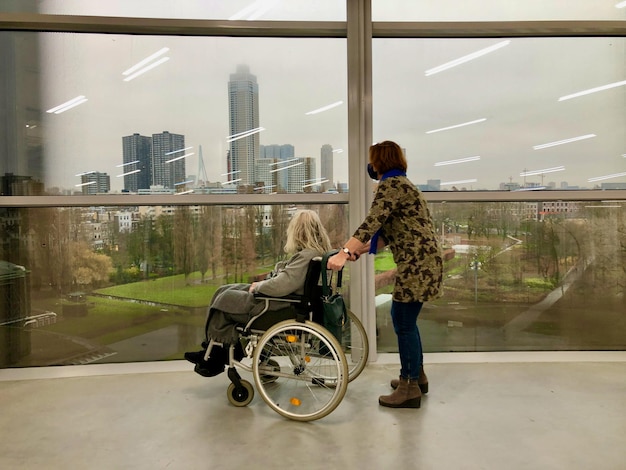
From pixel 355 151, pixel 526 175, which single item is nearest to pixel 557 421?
pixel 526 175

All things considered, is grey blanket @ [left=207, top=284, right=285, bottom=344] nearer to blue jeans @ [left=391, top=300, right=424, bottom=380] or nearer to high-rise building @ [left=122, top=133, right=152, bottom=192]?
blue jeans @ [left=391, top=300, right=424, bottom=380]

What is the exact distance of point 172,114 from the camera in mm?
3256

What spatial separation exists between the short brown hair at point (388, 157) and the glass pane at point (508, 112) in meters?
0.79

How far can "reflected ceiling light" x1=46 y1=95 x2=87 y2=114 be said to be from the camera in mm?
3193

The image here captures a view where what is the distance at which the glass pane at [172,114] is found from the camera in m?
3.18

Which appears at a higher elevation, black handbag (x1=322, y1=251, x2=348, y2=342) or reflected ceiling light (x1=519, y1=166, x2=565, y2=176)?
reflected ceiling light (x1=519, y1=166, x2=565, y2=176)

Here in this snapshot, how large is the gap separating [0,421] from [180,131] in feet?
6.35

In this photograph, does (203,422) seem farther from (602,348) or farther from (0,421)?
(602,348)

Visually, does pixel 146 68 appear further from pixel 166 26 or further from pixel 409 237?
pixel 409 237

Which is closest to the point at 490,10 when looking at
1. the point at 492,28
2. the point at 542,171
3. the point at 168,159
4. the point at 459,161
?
the point at 492,28

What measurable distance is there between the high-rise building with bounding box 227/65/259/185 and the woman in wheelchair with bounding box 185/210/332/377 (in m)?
0.83

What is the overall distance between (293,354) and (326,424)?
372 mm

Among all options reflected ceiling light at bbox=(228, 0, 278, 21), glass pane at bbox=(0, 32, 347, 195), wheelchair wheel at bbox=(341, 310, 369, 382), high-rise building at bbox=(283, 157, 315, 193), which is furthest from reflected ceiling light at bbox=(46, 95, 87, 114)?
wheelchair wheel at bbox=(341, 310, 369, 382)

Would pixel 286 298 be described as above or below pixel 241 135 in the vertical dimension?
below
